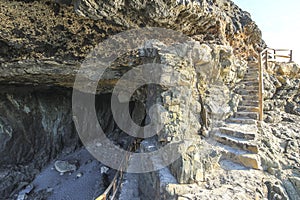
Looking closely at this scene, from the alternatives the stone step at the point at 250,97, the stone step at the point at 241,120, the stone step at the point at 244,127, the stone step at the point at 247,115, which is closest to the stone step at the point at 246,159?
the stone step at the point at 244,127

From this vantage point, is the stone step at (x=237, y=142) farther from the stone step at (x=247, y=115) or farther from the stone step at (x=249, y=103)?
the stone step at (x=249, y=103)

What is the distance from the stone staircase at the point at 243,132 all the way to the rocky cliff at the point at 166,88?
0.17 metres

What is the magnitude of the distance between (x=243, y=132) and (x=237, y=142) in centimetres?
38

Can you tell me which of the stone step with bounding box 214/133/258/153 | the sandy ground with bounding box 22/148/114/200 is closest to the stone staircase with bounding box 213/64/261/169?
the stone step with bounding box 214/133/258/153

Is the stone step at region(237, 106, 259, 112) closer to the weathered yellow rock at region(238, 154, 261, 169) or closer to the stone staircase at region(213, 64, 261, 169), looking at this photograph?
the stone staircase at region(213, 64, 261, 169)

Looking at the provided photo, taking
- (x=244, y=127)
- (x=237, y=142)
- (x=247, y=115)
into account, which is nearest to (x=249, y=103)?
(x=247, y=115)

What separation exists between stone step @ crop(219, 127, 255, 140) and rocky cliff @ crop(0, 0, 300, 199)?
0.29 meters

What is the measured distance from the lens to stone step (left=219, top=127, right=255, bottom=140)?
4.31 m

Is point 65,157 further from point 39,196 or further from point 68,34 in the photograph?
point 68,34

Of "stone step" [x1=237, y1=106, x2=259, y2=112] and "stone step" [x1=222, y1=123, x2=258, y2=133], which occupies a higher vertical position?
"stone step" [x1=237, y1=106, x2=259, y2=112]

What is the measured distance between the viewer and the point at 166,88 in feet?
14.4

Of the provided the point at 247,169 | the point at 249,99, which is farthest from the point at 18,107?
the point at 249,99

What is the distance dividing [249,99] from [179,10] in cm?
380

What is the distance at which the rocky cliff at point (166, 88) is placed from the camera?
134 inches
